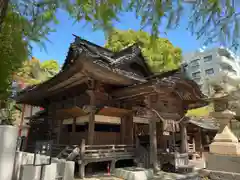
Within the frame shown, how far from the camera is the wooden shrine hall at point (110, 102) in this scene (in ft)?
33.8

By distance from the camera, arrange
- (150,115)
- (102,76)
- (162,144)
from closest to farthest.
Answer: (102,76) → (150,115) → (162,144)

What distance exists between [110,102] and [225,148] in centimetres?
774

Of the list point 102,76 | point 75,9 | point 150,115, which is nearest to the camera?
point 75,9

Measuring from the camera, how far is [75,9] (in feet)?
15.1

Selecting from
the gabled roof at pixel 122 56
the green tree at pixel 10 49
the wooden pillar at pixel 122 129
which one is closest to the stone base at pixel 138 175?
the wooden pillar at pixel 122 129

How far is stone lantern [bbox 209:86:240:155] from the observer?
16.4 ft

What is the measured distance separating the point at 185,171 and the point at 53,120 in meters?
9.69

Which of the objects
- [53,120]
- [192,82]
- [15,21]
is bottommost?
[53,120]

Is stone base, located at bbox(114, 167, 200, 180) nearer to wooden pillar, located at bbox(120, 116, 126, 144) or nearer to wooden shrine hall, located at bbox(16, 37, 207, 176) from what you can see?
wooden shrine hall, located at bbox(16, 37, 207, 176)

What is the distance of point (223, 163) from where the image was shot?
495cm

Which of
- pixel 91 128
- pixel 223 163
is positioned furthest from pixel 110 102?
pixel 223 163

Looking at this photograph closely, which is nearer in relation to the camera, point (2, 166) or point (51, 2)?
point (51, 2)

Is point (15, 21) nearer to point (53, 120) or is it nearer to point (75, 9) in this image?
point (75, 9)

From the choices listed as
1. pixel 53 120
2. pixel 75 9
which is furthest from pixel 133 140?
pixel 75 9
